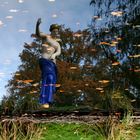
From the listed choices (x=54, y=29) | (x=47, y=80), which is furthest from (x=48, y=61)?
(x=54, y=29)

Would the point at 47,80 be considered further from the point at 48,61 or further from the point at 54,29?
the point at 54,29

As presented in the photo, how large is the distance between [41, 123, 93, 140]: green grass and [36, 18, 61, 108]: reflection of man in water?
167 inches

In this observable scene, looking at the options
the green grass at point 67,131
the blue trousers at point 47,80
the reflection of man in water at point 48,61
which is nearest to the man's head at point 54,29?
the reflection of man in water at point 48,61

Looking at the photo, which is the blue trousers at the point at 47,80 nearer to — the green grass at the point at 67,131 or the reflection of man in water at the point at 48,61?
the reflection of man in water at the point at 48,61

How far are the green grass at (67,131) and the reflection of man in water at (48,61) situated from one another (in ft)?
13.9

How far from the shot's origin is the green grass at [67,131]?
41.1 ft

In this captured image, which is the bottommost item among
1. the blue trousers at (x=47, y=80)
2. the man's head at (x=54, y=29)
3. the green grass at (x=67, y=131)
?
the green grass at (x=67, y=131)

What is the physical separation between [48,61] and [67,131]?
4.88 meters

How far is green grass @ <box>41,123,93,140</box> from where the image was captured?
12.5 meters

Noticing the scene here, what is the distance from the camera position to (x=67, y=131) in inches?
520

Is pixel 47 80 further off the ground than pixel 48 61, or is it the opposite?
pixel 48 61

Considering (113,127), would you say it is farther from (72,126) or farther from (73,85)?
(73,85)

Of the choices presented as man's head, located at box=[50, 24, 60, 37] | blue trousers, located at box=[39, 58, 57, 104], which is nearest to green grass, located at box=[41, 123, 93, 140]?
blue trousers, located at box=[39, 58, 57, 104]

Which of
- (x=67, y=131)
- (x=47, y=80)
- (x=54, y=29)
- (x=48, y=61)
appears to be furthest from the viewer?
(x=47, y=80)
